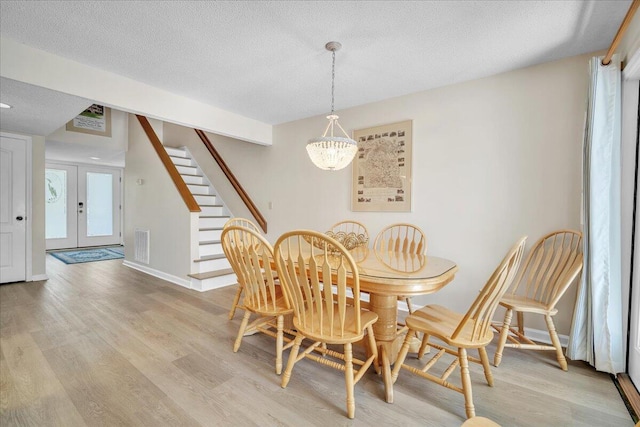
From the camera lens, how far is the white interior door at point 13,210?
12.9 ft

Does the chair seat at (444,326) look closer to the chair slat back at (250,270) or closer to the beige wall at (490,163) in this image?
the chair slat back at (250,270)

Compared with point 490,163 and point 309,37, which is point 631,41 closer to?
point 490,163

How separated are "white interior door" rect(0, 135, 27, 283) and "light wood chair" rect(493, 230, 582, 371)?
574 cm

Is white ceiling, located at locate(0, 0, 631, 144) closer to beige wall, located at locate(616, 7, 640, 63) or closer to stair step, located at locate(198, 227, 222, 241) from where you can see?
beige wall, located at locate(616, 7, 640, 63)

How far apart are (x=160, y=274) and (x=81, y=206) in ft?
15.5

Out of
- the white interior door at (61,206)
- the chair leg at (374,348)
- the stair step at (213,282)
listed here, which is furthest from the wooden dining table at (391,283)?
the white interior door at (61,206)

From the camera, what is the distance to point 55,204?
6859 millimetres

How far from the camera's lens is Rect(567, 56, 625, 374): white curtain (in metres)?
1.84

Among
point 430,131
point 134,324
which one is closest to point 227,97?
point 430,131

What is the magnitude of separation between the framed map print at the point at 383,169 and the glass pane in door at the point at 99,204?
286 inches

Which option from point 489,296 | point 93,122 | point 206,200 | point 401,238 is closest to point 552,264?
point 489,296

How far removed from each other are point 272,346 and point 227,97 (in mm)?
2577

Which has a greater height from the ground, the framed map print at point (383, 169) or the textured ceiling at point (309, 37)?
the textured ceiling at point (309, 37)

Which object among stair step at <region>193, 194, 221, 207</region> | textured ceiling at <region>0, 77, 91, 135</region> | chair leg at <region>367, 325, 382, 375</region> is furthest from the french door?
chair leg at <region>367, 325, 382, 375</region>
